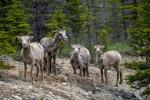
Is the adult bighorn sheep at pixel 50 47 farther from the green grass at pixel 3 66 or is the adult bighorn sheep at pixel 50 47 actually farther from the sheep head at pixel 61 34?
the green grass at pixel 3 66

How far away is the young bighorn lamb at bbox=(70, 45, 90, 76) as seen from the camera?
2297 cm

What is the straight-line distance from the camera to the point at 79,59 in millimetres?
23406

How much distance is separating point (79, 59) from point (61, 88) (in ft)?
11.2

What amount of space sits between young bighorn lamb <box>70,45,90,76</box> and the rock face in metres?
0.44

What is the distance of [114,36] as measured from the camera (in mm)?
49938

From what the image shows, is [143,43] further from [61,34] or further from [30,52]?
[61,34]

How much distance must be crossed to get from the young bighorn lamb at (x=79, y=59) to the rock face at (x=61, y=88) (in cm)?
44

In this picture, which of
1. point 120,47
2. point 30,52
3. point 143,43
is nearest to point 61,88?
point 30,52

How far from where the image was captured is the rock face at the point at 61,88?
1788 centimetres

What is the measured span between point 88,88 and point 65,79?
1254 millimetres

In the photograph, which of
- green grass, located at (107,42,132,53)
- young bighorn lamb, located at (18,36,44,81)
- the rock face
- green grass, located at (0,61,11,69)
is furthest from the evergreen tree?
green grass, located at (107,42,132,53)

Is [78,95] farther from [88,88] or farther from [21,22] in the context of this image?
[21,22]

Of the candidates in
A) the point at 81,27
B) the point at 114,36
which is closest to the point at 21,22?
the point at 81,27

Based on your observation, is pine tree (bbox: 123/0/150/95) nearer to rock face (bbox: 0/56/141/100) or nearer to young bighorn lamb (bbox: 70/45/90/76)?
rock face (bbox: 0/56/141/100)
